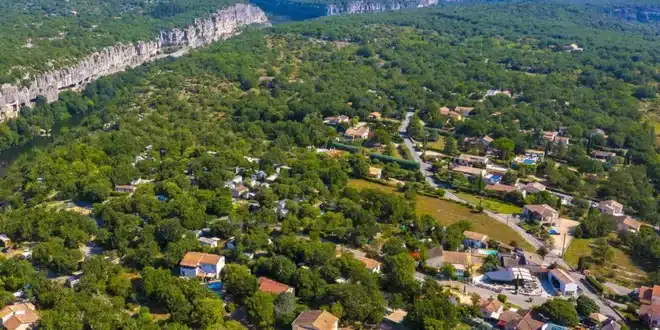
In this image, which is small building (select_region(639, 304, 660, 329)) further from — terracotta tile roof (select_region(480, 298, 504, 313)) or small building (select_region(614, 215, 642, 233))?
small building (select_region(614, 215, 642, 233))

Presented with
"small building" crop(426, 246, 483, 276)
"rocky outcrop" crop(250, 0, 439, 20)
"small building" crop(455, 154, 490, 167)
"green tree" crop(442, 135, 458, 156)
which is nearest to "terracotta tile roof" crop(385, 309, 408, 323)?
"small building" crop(426, 246, 483, 276)

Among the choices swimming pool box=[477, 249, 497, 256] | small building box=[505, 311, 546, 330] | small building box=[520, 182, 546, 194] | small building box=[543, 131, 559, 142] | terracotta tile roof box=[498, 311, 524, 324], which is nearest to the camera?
small building box=[505, 311, 546, 330]

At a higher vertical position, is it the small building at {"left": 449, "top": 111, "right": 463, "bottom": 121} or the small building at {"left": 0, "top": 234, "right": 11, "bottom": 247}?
the small building at {"left": 0, "top": 234, "right": 11, "bottom": 247}

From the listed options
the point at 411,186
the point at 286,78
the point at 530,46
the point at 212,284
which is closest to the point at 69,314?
the point at 212,284

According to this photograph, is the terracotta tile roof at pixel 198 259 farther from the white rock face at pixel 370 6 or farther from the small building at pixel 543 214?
the white rock face at pixel 370 6

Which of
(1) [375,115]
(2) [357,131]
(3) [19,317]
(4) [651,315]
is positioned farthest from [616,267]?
(1) [375,115]
